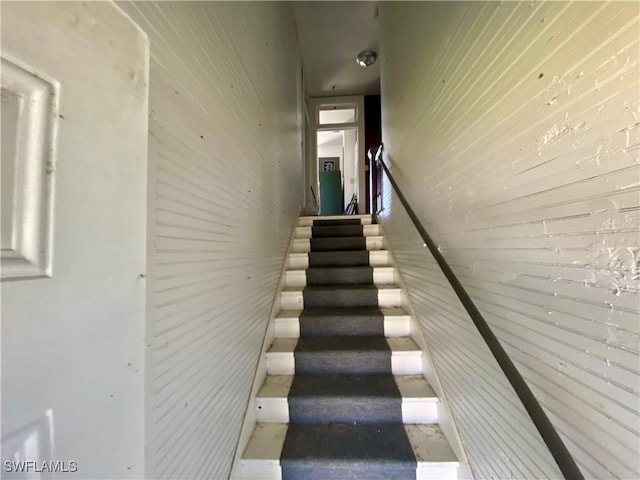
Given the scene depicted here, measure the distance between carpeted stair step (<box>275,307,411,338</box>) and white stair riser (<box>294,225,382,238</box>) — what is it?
1.25 metres

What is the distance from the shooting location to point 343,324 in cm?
192

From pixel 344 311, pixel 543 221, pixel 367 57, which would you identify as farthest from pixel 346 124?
pixel 543 221

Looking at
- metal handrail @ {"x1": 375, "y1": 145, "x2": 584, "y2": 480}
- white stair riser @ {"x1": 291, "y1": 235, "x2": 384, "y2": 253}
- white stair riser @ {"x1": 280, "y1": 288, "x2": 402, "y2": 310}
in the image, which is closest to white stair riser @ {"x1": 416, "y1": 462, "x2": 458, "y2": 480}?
metal handrail @ {"x1": 375, "y1": 145, "x2": 584, "y2": 480}

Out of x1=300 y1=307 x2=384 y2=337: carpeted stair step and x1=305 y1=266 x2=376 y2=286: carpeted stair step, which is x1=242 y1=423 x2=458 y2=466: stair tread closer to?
x1=300 y1=307 x2=384 y2=337: carpeted stair step

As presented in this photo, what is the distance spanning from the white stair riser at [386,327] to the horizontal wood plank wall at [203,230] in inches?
7.6

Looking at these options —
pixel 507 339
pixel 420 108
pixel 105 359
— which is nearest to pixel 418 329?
pixel 507 339

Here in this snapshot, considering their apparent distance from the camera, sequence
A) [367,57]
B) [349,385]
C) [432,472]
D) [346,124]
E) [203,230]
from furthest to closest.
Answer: [346,124] < [367,57] < [349,385] < [432,472] < [203,230]

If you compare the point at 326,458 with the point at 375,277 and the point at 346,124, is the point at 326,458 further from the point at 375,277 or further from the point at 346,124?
the point at 346,124

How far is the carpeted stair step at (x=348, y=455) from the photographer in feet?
3.83

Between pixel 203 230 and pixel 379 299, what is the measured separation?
1.57 meters

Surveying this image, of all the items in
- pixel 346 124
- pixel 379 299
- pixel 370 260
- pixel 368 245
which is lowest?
pixel 379 299

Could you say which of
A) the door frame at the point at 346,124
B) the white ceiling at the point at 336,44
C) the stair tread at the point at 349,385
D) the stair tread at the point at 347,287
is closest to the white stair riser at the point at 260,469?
the stair tread at the point at 349,385

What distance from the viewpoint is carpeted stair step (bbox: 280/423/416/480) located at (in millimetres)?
Result: 1166

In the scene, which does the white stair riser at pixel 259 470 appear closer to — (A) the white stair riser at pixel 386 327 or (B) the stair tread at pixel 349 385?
(B) the stair tread at pixel 349 385
